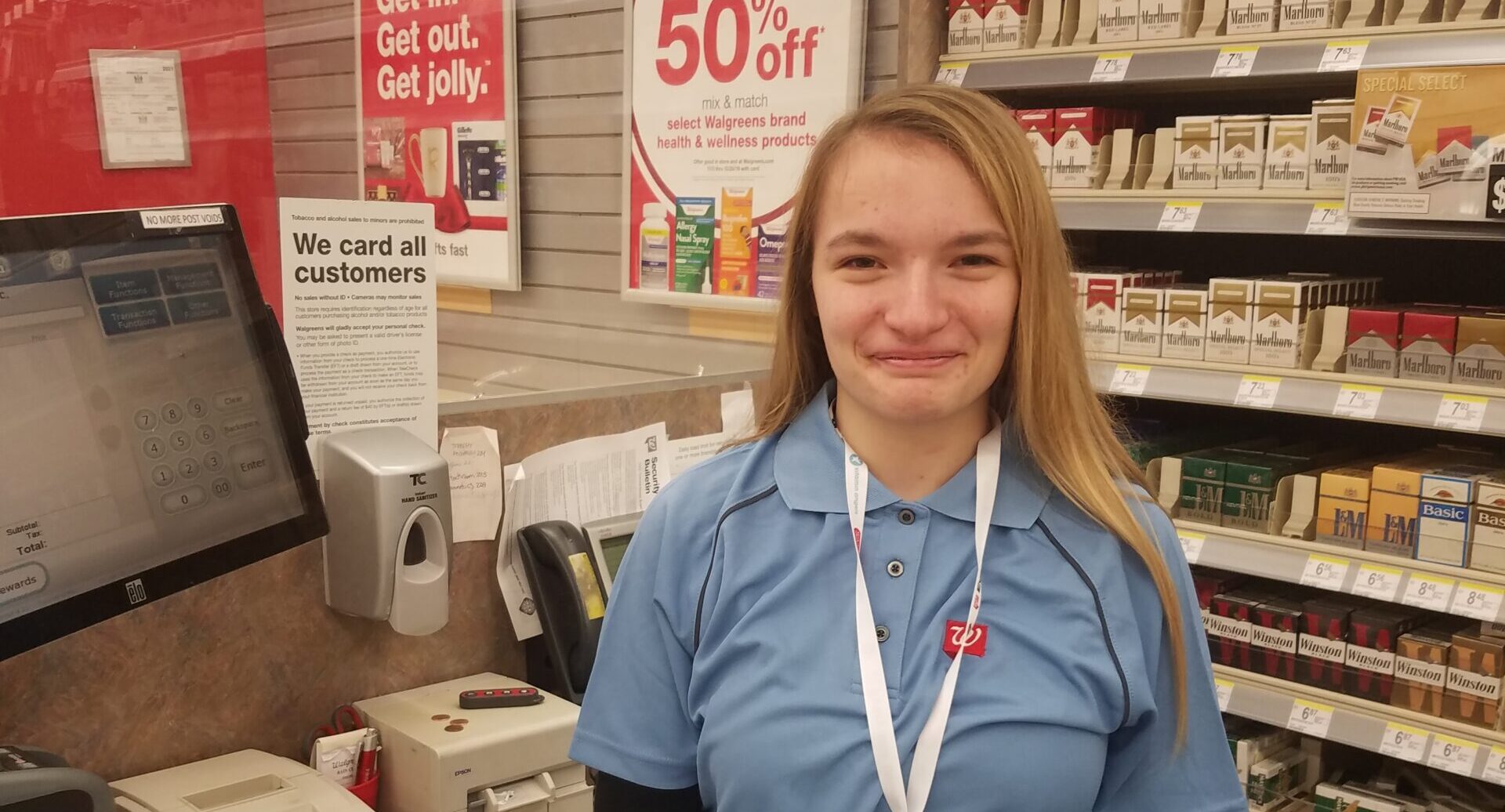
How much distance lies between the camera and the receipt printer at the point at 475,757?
153 centimetres

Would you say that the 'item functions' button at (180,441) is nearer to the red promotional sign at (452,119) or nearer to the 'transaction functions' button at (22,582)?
the 'transaction functions' button at (22,582)

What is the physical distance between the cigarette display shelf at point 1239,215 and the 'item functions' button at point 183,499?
182 cm

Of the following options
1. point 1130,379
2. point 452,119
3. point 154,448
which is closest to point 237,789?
point 154,448

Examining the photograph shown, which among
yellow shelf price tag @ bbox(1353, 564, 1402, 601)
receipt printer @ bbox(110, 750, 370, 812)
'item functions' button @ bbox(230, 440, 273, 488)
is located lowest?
yellow shelf price tag @ bbox(1353, 564, 1402, 601)

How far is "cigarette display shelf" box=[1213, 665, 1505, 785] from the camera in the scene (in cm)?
248

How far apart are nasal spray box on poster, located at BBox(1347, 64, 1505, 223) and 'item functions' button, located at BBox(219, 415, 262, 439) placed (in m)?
2.15

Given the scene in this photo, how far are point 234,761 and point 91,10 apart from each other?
3049mm

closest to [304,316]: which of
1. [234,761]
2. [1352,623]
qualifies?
[234,761]

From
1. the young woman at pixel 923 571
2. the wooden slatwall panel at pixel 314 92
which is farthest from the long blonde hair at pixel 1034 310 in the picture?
the wooden slatwall panel at pixel 314 92

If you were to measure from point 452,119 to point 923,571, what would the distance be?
11.3 ft

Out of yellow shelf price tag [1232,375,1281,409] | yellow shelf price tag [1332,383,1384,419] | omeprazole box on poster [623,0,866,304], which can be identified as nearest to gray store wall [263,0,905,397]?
omeprazole box on poster [623,0,866,304]

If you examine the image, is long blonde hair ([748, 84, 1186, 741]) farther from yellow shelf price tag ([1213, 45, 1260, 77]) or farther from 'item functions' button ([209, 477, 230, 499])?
yellow shelf price tag ([1213, 45, 1260, 77])

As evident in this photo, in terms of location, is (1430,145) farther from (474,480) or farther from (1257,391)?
(474,480)

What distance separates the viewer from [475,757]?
1.54 meters
